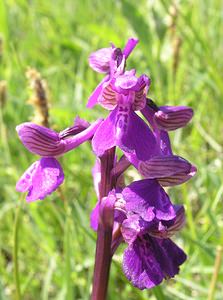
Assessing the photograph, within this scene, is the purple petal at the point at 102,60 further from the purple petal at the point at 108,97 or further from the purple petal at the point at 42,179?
the purple petal at the point at 42,179

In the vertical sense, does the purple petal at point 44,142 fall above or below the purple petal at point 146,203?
above

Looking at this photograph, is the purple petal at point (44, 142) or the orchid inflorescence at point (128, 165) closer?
the orchid inflorescence at point (128, 165)

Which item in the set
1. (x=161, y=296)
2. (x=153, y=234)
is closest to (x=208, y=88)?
(x=161, y=296)

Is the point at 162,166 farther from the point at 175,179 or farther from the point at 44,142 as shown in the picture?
the point at 44,142

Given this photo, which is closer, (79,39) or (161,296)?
(161,296)

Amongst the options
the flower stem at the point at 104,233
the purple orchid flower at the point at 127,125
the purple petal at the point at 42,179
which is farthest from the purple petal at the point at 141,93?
the purple petal at the point at 42,179

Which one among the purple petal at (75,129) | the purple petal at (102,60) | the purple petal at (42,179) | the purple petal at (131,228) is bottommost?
the purple petal at (131,228)

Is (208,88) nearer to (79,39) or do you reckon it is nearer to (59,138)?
(79,39)
